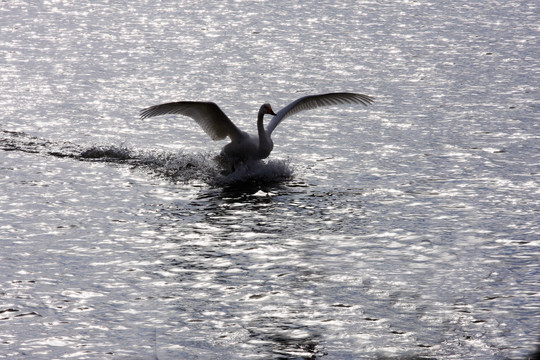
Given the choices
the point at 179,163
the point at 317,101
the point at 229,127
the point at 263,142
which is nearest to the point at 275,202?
the point at 263,142

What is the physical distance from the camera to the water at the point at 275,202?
32.2ft

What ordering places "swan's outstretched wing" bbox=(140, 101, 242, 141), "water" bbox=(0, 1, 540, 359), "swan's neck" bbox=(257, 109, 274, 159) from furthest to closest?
"swan's neck" bbox=(257, 109, 274, 159) < "swan's outstretched wing" bbox=(140, 101, 242, 141) < "water" bbox=(0, 1, 540, 359)

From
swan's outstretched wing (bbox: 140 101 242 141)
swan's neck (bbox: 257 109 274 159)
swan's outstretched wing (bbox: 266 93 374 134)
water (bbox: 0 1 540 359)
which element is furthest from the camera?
swan's outstretched wing (bbox: 266 93 374 134)

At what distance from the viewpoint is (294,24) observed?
29219mm

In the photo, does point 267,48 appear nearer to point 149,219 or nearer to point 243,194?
point 243,194

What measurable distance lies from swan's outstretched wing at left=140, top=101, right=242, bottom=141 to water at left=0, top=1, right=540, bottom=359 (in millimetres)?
624

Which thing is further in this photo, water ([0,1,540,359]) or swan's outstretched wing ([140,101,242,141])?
swan's outstretched wing ([140,101,242,141])

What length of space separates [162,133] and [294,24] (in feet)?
39.9

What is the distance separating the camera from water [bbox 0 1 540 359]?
32.2 feet

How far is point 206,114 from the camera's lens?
16.0 meters

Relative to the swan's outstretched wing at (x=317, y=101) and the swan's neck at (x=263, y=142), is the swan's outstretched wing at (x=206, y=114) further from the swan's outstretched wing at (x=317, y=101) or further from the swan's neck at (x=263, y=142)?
the swan's outstretched wing at (x=317, y=101)

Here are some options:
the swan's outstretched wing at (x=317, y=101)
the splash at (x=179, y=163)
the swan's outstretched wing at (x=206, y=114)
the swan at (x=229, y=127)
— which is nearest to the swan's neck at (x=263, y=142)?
the swan at (x=229, y=127)

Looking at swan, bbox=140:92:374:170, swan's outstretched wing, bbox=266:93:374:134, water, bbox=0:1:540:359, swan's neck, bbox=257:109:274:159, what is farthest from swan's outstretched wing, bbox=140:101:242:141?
swan's outstretched wing, bbox=266:93:374:134

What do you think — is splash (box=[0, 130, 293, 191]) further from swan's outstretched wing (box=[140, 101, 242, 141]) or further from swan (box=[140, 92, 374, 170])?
swan's outstretched wing (box=[140, 101, 242, 141])
